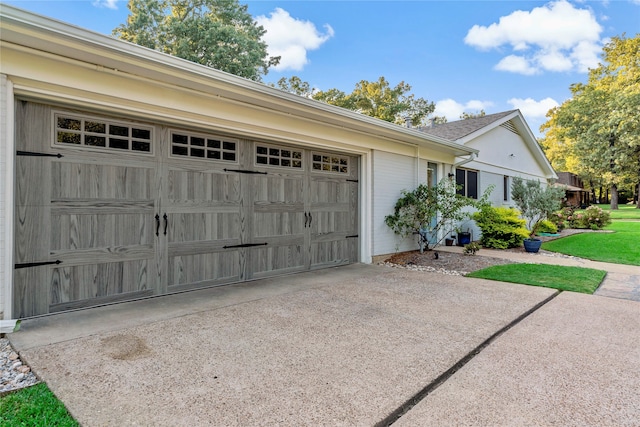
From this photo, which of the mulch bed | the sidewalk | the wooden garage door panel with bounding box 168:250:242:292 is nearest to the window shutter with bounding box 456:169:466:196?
the sidewalk

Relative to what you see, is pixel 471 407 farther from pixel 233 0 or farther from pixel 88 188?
pixel 233 0

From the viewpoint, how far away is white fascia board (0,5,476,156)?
291 cm

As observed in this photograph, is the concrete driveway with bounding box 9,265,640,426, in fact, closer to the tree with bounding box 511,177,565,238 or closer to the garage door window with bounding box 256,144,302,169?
the garage door window with bounding box 256,144,302,169

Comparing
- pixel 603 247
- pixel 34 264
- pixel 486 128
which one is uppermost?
pixel 486 128

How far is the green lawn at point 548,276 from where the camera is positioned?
16.9 ft

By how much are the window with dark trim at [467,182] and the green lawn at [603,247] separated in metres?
2.47

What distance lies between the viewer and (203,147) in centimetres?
482

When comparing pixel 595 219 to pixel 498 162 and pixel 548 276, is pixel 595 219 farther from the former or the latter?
pixel 548 276

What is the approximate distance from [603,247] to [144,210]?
1098 centimetres

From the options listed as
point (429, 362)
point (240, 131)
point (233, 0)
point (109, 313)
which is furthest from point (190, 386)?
point (233, 0)

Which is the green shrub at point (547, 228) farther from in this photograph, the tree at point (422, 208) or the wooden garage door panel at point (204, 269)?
the wooden garage door panel at point (204, 269)

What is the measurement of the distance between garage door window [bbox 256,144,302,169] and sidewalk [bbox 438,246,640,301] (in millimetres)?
4826

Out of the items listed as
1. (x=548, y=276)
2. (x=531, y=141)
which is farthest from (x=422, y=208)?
(x=531, y=141)

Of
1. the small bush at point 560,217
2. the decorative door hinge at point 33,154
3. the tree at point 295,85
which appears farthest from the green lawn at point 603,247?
the tree at point 295,85
